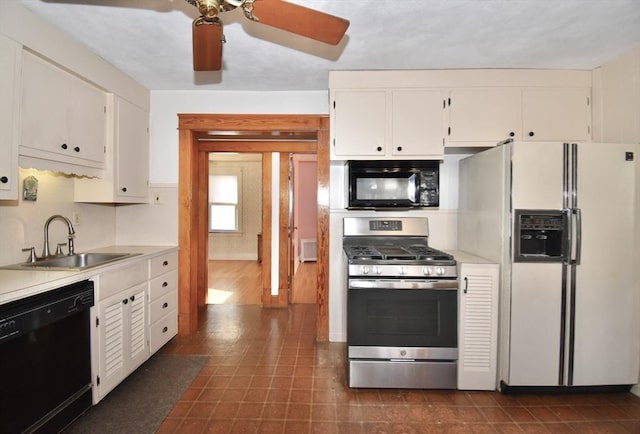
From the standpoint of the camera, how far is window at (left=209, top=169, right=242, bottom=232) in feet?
24.4

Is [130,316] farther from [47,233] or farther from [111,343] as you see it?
[47,233]

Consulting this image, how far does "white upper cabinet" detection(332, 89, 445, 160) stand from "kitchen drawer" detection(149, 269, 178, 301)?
70.8 inches

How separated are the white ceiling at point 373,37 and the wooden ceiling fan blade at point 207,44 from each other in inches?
17.2

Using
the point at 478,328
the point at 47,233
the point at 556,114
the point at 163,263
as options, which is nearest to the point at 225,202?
the point at 163,263

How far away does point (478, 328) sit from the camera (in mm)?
2172

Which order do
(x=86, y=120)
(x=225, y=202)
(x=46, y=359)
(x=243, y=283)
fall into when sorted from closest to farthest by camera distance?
(x=46, y=359) → (x=86, y=120) → (x=243, y=283) → (x=225, y=202)

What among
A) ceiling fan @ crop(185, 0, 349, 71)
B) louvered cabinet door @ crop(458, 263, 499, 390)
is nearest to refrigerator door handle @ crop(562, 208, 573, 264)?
louvered cabinet door @ crop(458, 263, 499, 390)

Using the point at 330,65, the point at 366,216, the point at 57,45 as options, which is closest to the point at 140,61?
the point at 57,45

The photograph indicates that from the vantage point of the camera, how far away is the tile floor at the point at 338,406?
1811 millimetres

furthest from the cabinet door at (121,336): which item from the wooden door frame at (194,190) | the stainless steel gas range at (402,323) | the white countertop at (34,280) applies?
the stainless steel gas range at (402,323)

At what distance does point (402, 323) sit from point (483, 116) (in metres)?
1.77

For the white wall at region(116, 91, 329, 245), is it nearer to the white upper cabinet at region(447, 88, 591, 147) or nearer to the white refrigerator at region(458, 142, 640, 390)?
the white upper cabinet at region(447, 88, 591, 147)

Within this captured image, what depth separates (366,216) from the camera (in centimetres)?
286

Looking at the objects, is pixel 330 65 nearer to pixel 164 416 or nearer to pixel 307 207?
pixel 164 416
